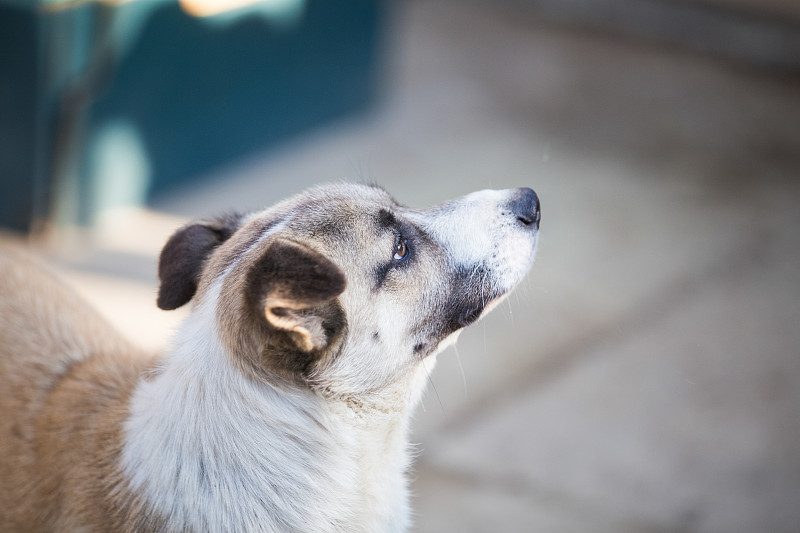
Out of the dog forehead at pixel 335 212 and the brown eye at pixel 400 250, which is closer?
the dog forehead at pixel 335 212

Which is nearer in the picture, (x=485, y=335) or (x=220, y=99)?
(x=485, y=335)

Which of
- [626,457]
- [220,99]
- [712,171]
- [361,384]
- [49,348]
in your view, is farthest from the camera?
[712,171]

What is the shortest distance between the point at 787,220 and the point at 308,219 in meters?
5.39

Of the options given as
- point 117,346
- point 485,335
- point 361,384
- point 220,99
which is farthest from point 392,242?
point 220,99

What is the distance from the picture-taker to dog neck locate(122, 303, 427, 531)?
7.89 ft

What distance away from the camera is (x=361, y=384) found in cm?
257

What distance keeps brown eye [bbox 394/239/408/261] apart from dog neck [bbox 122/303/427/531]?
51cm

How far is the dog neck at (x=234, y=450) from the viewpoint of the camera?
7.89ft

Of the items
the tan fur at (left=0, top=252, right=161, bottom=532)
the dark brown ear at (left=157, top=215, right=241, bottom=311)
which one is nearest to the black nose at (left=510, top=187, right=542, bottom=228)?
the dark brown ear at (left=157, top=215, right=241, bottom=311)

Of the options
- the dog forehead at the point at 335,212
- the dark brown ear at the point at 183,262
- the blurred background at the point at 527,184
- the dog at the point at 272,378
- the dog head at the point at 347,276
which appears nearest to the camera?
the dog head at the point at 347,276

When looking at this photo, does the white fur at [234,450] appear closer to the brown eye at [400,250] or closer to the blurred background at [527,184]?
the brown eye at [400,250]

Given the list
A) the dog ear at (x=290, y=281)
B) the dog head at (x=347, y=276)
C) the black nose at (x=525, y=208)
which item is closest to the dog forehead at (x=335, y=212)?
the dog head at (x=347, y=276)

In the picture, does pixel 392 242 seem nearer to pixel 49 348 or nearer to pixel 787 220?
pixel 49 348

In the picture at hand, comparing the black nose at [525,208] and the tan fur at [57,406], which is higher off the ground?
the black nose at [525,208]
